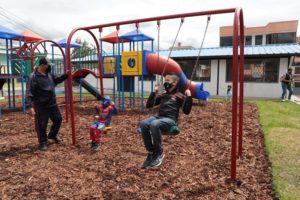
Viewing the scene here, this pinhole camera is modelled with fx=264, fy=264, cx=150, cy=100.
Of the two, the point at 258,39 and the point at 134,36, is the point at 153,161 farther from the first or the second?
the point at 258,39

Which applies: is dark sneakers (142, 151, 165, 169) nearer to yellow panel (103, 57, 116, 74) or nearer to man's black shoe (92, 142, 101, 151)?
man's black shoe (92, 142, 101, 151)

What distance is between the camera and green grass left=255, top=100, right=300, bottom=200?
11.2 feet

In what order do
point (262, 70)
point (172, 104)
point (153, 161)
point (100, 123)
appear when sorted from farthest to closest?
point (262, 70)
point (100, 123)
point (172, 104)
point (153, 161)

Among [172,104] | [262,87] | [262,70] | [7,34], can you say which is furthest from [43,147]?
[262,70]

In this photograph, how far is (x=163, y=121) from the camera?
4.08 meters

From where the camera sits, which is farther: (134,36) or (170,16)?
(134,36)

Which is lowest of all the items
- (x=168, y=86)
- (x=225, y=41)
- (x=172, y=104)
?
(x=172, y=104)

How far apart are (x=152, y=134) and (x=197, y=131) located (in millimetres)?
2885

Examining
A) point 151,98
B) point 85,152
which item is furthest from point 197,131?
point 85,152

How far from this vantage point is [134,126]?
729 centimetres

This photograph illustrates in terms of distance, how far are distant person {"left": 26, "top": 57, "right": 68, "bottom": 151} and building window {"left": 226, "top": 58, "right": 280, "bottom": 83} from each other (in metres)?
14.7

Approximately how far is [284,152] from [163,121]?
2.46 metres

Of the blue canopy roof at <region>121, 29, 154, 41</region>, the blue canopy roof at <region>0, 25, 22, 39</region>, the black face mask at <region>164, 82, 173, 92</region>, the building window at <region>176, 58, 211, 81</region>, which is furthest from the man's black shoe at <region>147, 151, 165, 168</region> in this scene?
the building window at <region>176, 58, 211, 81</region>

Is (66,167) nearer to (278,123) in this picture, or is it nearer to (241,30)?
(241,30)
